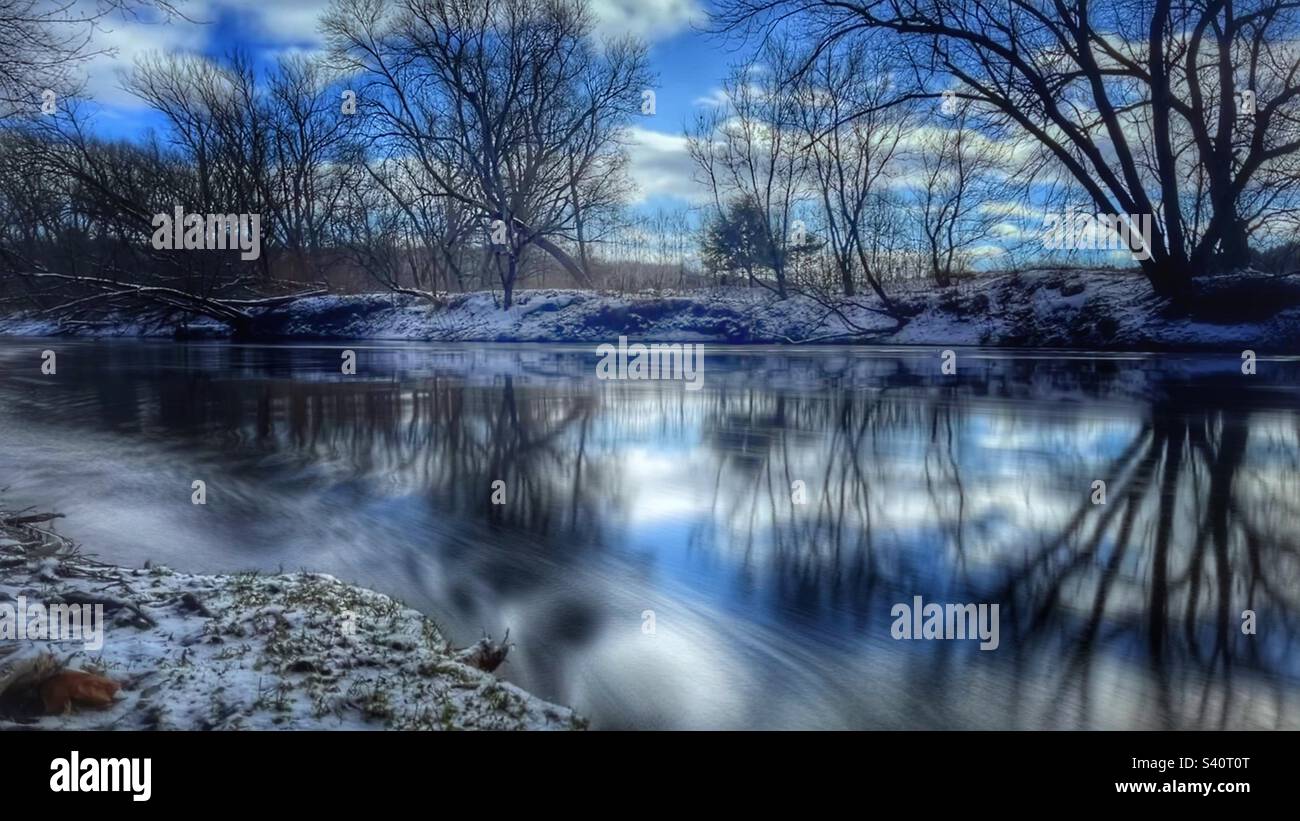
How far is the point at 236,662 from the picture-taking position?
3631 millimetres

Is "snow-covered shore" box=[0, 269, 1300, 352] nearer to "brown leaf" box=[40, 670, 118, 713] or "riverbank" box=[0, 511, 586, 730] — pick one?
"riverbank" box=[0, 511, 586, 730]

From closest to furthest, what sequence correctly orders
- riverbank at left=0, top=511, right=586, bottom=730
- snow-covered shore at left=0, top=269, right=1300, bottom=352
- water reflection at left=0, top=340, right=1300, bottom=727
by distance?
riverbank at left=0, top=511, right=586, bottom=730 < water reflection at left=0, top=340, right=1300, bottom=727 < snow-covered shore at left=0, top=269, right=1300, bottom=352

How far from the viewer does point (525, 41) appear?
36.5 meters

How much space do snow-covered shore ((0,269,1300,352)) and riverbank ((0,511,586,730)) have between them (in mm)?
23941

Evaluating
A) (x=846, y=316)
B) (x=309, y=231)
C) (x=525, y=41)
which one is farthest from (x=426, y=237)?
(x=846, y=316)

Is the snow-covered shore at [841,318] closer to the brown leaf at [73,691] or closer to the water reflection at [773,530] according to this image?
the water reflection at [773,530]

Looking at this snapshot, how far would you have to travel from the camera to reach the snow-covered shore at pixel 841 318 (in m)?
21.6

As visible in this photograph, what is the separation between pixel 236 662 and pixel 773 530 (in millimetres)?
3710

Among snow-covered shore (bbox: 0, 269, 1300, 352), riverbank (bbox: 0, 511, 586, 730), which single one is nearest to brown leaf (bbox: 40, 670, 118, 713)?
riverbank (bbox: 0, 511, 586, 730)

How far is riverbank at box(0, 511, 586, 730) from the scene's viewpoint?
3.19 metres

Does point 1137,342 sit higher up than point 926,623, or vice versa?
point 1137,342
